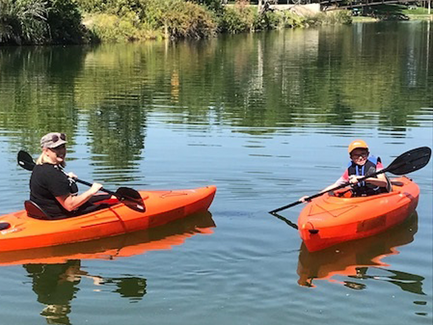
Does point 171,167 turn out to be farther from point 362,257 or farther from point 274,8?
point 274,8

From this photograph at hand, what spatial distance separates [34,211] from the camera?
259 inches

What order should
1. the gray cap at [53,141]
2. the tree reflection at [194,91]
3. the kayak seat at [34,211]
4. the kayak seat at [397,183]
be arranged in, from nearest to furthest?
the gray cap at [53,141]
the kayak seat at [34,211]
the kayak seat at [397,183]
the tree reflection at [194,91]

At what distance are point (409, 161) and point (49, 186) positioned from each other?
4.09 meters

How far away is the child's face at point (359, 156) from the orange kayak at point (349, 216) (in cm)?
40

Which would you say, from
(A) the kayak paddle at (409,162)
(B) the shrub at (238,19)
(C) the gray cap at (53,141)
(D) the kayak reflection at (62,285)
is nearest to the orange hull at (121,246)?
(D) the kayak reflection at (62,285)

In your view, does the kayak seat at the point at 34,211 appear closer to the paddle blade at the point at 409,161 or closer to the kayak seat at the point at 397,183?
the paddle blade at the point at 409,161

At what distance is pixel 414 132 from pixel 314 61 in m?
16.0

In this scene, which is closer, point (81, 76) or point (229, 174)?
point (229, 174)

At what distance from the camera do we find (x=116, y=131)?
12.6 metres

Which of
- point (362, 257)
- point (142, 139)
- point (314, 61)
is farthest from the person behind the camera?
point (314, 61)

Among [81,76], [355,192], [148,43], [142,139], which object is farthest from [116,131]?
[148,43]

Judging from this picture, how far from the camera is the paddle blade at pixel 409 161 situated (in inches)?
289

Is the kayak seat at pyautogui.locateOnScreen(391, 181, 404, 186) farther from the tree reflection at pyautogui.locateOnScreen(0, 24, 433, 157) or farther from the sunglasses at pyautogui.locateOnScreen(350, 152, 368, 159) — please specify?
the tree reflection at pyautogui.locateOnScreen(0, 24, 433, 157)

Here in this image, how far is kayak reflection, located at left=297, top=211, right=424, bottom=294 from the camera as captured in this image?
227 inches
